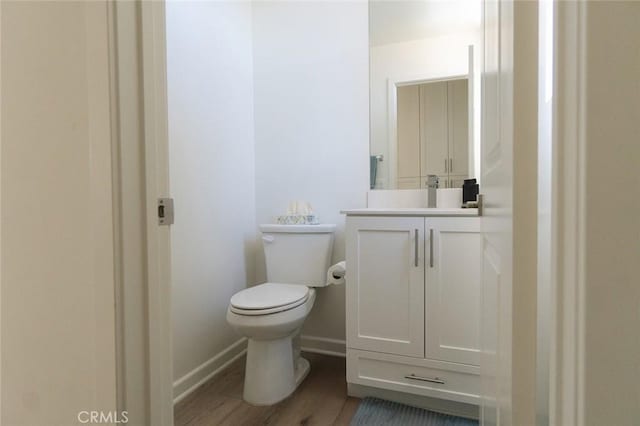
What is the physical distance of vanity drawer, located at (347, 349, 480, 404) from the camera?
4.59ft

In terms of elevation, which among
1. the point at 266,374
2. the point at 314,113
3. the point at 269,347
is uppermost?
the point at 314,113

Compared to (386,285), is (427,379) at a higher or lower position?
lower

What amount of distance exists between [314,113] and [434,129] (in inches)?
28.2

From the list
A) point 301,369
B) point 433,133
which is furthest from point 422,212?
point 301,369

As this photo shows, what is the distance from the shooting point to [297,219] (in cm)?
197

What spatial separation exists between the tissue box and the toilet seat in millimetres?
371

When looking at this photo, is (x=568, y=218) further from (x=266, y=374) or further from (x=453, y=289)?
(x=266, y=374)

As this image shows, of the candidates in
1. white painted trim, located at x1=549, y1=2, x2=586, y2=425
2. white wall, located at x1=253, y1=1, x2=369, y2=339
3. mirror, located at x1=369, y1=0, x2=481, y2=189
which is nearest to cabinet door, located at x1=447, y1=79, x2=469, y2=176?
mirror, located at x1=369, y1=0, x2=481, y2=189

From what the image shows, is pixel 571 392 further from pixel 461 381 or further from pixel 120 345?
pixel 461 381

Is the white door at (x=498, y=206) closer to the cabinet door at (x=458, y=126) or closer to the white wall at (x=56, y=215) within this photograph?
the white wall at (x=56, y=215)

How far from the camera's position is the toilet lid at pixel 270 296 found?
4.89ft

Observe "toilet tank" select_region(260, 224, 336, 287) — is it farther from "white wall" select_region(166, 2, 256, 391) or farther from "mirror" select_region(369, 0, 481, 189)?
"mirror" select_region(369, 0, 481, 189)

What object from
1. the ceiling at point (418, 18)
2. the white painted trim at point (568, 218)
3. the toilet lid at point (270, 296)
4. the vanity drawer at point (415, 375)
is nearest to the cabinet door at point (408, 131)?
the ceiling at point (418, 18)
